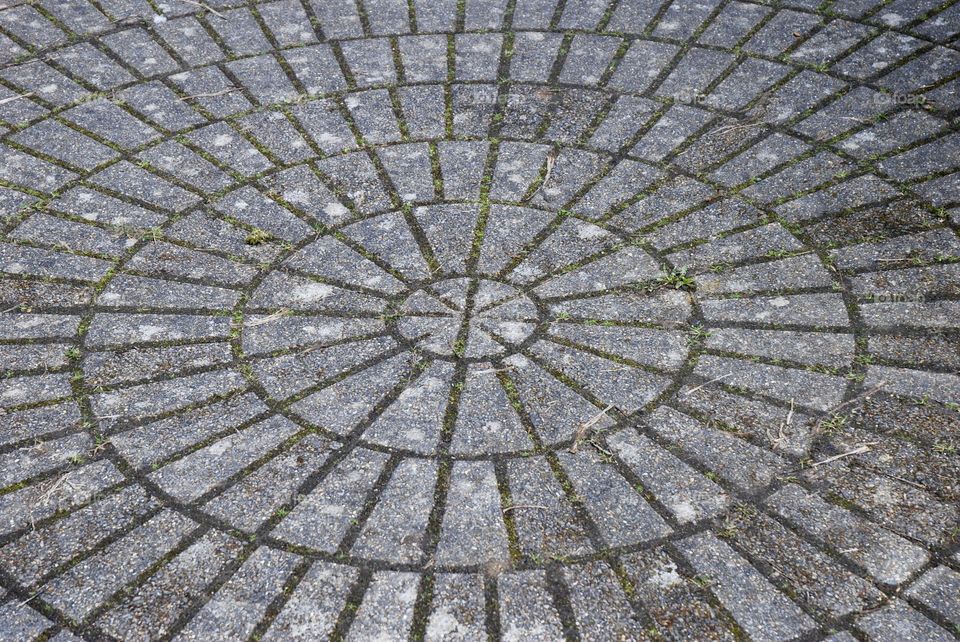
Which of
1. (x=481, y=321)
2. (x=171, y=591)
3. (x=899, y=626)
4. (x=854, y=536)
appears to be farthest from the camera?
(x=481, y=321)

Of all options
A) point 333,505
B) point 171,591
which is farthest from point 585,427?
point 171,591

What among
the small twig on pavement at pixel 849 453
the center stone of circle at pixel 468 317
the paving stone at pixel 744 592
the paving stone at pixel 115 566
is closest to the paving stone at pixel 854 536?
the small twig on pavement at pixel 849 453

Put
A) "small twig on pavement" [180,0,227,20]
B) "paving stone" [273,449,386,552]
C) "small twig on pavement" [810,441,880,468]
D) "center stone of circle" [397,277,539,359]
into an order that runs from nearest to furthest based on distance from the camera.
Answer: "paving stone" [273,449,386,552] → "small twig on pavement" [810,441,880,468] → "center stone of circle" [397,277,539,359] → "small twig on pavement" [180,0,227,20]

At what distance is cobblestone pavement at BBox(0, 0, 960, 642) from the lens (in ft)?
8.76

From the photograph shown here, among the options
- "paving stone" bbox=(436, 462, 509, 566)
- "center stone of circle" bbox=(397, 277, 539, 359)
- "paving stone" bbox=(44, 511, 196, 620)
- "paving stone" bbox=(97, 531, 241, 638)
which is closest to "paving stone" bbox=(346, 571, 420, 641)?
"paving stone" bbox=(436, 462, 509, 566)

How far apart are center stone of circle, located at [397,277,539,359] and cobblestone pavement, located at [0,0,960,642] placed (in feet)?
0.05

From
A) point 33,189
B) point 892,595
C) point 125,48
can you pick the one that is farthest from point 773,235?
point 125,48

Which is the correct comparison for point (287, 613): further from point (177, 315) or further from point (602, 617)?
point (177, 315)

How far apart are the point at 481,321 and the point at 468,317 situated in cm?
5

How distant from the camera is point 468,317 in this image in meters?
3.51

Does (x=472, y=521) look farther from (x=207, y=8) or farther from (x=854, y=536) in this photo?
(x=207, y=8)

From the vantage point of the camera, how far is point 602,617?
101 inches

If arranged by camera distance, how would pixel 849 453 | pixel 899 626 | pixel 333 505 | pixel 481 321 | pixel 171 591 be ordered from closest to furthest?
pixel 899 626
pixel 171 591
pixel 333 505
pixel 849 453
pixel 481 321

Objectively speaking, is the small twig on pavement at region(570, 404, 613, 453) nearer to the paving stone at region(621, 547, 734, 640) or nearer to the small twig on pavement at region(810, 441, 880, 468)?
the paving stone at region(621, 547, 734, 640)
